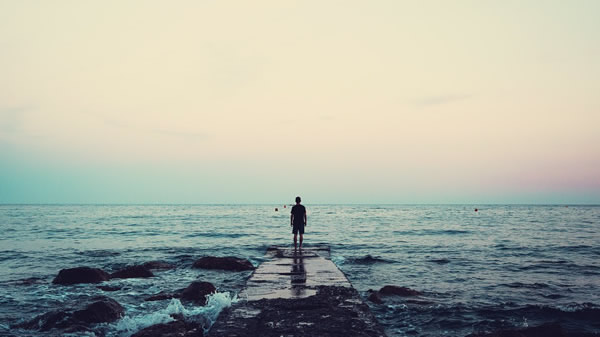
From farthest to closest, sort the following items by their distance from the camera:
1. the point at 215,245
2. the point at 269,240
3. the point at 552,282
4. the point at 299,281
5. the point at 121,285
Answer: the point at 269,240 < the point at 215,245 < the point at 552,282 < the point at 121,285 < the point at 299,281

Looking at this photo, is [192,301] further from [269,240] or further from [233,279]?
[269,240]

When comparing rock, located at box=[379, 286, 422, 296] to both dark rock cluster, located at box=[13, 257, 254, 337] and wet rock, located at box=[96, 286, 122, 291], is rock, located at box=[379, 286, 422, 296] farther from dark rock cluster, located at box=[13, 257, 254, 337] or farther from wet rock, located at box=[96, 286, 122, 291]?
wet rock, located at box=[96, 286, 122, 291]

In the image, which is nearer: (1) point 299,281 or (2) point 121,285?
(1) point 299,281

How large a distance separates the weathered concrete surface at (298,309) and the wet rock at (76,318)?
104 inches

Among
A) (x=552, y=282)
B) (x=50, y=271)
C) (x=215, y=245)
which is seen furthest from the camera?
(x=215, y=245)

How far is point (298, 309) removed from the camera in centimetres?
699

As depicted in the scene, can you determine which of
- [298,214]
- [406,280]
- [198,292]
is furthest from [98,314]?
[406,280]

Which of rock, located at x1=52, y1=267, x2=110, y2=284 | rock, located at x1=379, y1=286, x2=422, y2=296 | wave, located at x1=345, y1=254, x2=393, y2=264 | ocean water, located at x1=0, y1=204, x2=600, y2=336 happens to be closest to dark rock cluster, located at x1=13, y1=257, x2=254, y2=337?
rock, located at x1=52, y1=267, x2=110, y2=284

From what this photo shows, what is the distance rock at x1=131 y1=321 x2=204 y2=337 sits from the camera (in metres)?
6.56

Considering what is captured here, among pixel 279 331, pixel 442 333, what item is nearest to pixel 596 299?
pixel 442 333

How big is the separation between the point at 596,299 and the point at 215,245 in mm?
18712

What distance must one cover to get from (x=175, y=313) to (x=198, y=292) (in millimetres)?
1620

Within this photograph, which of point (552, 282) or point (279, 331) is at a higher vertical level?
point (279, 331)

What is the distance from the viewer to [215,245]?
24094 mm
